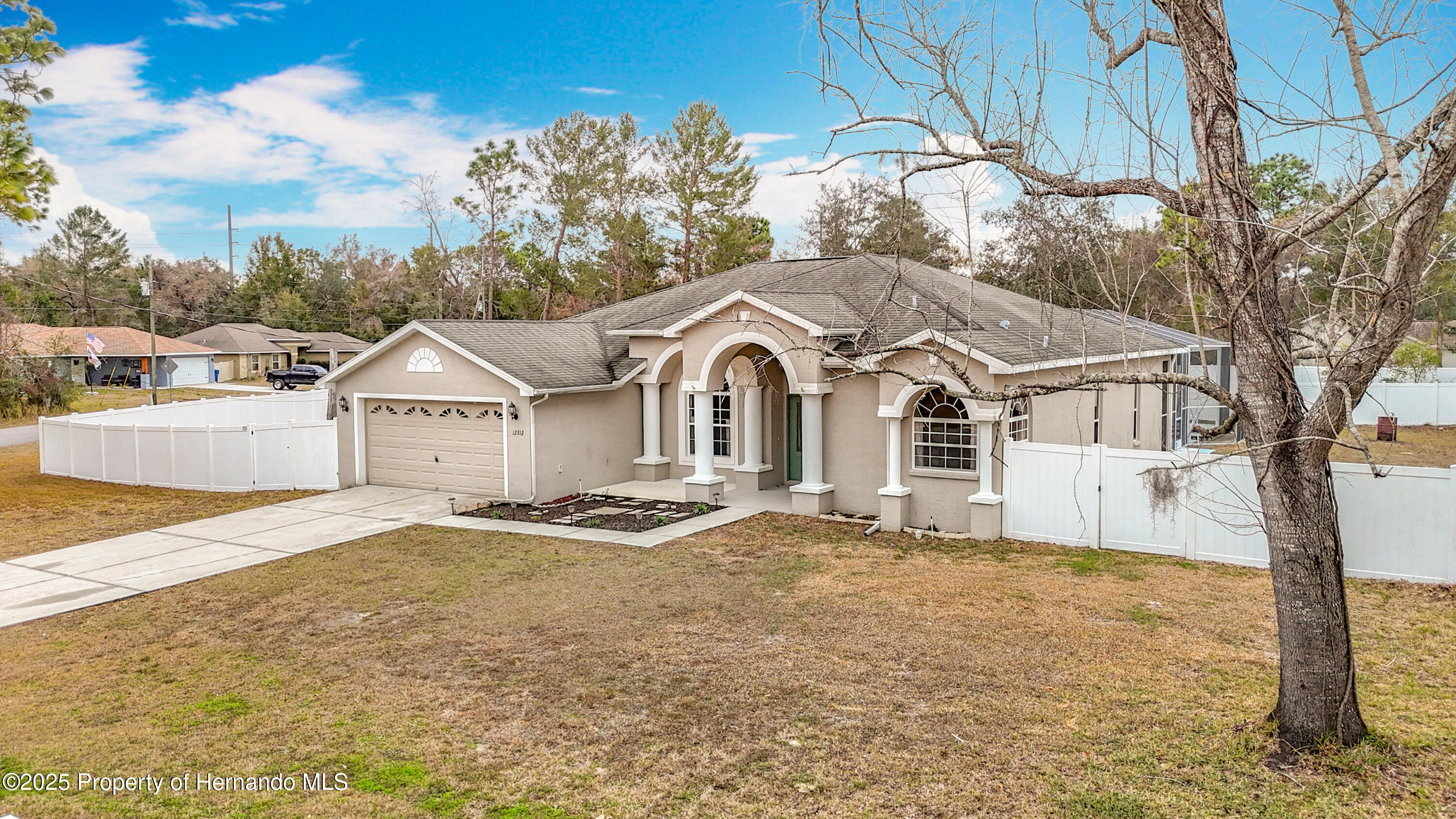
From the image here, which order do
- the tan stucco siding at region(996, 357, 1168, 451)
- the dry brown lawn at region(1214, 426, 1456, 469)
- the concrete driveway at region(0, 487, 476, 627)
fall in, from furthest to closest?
the dry brown lawn at region(1214, 426, 1456, 469)
the tan stucco siding at region(996, 357, 1168, 451)
the concrete driveway at region(0, 487, 476, 627)

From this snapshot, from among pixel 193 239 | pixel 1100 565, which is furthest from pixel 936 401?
pixel 193 239

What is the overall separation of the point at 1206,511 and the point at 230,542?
559 inches

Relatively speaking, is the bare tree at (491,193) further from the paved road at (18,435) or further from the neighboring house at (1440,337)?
the neighboring house at (1440,337)

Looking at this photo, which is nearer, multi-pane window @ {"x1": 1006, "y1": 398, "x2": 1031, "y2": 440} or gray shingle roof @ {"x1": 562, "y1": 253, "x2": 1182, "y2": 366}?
multi-pane window @ {"x1": 1006, "y1": 398, "x2": 1031, "y2": 440}

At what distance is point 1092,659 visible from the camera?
7.88 meters

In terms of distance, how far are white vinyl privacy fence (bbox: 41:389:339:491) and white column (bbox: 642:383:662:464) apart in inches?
253

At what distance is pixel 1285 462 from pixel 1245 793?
1999 mm

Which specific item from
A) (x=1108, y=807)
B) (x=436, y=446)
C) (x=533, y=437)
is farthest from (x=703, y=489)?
(x=1108, y=807)

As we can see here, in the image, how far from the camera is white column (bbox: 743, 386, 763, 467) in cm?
1727

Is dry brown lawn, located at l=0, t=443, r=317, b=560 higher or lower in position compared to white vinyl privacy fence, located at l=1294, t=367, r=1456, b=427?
lower

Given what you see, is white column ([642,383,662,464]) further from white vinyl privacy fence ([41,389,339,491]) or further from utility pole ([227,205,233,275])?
utility pole ([227,205,233,275])

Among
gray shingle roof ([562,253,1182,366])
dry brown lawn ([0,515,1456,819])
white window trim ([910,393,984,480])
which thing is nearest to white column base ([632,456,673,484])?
gray shingle roof ([562,253,1182,366])

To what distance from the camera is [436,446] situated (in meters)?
17.7

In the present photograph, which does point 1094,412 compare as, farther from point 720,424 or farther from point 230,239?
point 230,239
